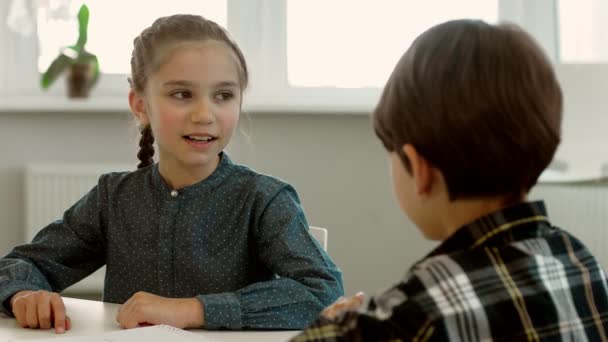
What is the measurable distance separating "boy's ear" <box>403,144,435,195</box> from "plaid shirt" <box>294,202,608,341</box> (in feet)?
0.21

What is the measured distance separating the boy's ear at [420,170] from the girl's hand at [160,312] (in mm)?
533

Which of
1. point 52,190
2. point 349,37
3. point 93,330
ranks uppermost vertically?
point 349,37

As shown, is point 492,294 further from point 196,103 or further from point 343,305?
point 196,103

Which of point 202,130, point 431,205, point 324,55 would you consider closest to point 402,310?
point 431,205

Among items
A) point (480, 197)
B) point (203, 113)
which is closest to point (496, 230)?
point (480, 197)

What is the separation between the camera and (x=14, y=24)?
3.75m

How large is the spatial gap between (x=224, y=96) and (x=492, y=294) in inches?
37.1

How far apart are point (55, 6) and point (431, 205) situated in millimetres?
2970

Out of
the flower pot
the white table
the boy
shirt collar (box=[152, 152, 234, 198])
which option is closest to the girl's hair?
shirt collar (box=[152, 152, 234, 198])

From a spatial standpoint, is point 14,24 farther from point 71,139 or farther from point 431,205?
point 431,205

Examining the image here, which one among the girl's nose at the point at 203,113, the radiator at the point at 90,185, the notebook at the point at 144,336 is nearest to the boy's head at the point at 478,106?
the notebook at the point at 144,336

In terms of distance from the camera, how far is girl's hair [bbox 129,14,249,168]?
183 cm

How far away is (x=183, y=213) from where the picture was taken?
1789 millimetres

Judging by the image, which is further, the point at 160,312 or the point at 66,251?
the point at 66,251
